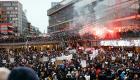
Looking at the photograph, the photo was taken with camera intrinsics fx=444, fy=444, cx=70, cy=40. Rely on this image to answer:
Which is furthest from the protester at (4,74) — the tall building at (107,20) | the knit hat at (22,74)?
the tall building at (107,20)

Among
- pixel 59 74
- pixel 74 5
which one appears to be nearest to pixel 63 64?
pixel 59 74

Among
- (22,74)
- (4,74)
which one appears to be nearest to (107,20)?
(4,74)

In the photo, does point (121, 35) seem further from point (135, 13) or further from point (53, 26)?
point (53, 26)

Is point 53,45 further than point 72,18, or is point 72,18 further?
point 72,18

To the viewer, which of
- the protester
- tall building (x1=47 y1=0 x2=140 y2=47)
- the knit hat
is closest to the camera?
the knit hat

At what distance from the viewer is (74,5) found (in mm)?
121688

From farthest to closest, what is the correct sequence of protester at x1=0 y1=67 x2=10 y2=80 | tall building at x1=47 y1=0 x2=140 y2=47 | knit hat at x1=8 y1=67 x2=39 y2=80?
tall building at x1=47 y1=0 x2=140 y2=47, protester at x1=0 y1=67 x2=10 y2=80, knit hat at x1=8 y1=67 x2=39 y2=80

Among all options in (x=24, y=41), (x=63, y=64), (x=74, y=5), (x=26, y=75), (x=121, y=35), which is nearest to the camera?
(x=26, y=75)

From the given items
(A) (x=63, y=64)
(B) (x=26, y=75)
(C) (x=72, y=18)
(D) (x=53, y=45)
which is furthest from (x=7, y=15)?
(B) (x=26, y=75)

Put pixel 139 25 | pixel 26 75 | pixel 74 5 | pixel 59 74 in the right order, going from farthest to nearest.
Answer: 1. pixel 74 5
2. pixel 139 25
3. pixel 59 74
4. pixel 26 75

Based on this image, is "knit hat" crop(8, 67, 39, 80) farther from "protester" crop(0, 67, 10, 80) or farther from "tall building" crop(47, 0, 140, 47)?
"tall building" crop(47, 0, 140, 47)

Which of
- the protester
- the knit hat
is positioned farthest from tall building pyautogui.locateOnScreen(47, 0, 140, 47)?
the knit hat

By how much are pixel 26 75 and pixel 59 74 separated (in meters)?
18.5

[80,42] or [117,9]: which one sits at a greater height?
[117,9]
